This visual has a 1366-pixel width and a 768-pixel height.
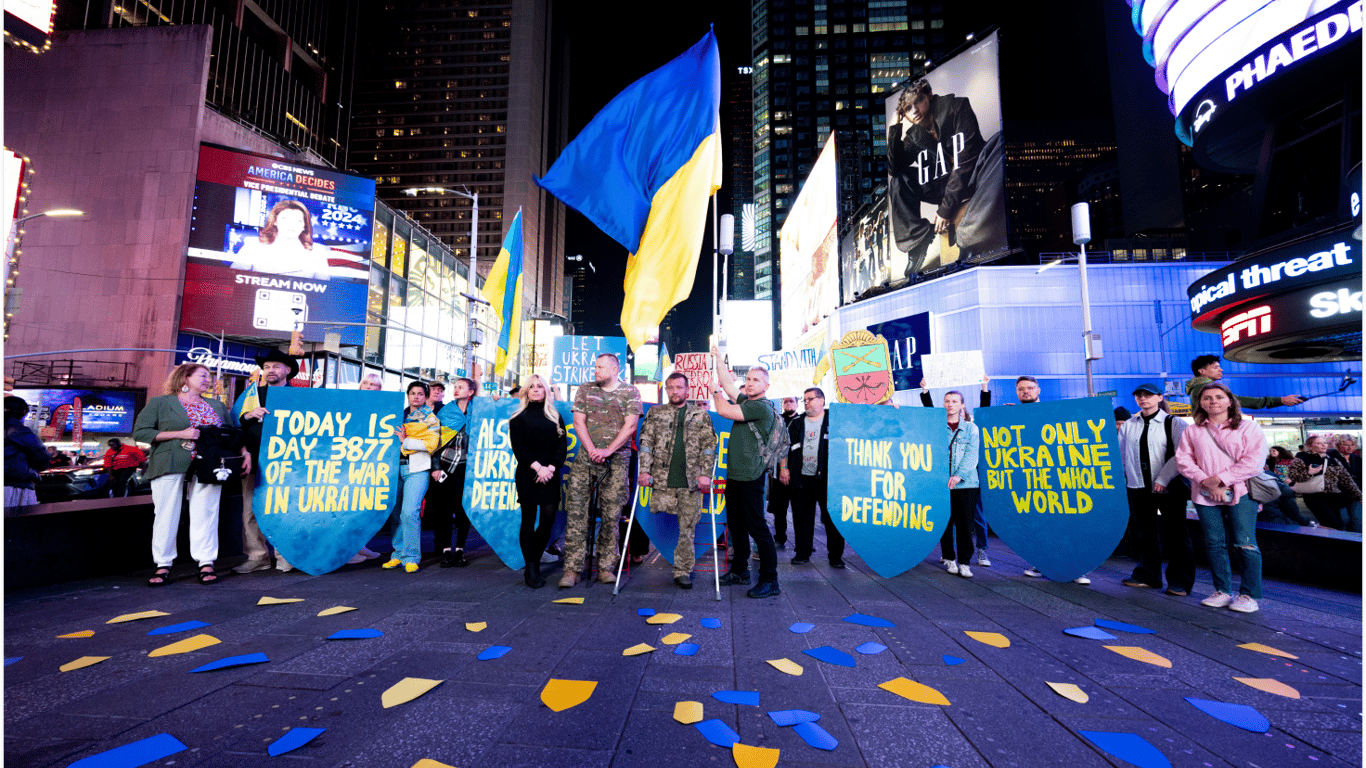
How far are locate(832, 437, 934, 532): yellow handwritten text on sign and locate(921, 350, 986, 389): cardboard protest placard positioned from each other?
4573 mm

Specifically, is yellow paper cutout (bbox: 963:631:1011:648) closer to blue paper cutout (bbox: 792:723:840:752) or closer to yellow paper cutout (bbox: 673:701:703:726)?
blue paper cutout (bbox: 792:723:840:752)

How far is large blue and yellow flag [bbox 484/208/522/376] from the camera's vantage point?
368 inches

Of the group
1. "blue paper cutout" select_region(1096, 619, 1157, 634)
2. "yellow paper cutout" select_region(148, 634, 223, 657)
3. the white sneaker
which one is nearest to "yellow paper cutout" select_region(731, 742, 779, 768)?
"blue paper cutout" select_region(1096, 619, 1157, 634)

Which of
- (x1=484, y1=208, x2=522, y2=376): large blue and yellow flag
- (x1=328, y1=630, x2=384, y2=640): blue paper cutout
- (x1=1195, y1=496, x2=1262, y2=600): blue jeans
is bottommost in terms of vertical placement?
(x1=328, y1=630, x2=384, y2=640): blue paper cutout

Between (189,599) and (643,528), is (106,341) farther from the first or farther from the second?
(643,528)

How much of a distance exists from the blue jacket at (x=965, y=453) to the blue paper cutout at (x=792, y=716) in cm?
427

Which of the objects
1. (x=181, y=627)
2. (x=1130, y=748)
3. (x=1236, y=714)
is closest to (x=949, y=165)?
(x=1236, y=714)

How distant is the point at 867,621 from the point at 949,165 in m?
23.8

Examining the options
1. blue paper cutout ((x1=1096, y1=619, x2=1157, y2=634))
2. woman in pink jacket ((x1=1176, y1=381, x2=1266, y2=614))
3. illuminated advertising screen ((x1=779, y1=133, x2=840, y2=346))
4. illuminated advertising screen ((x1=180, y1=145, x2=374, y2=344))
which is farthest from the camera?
illuminated advertising screen ((x1=779, y1=133, x2=840, y2=346))

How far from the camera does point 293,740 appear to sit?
2697 mm

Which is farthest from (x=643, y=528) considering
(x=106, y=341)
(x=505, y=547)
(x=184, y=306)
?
(x=106, y=341)

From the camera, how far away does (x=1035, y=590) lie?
5691 millimetres

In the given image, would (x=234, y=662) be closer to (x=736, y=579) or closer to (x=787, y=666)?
(x=787, y=666)

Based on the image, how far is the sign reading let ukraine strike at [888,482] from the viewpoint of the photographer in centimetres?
609
